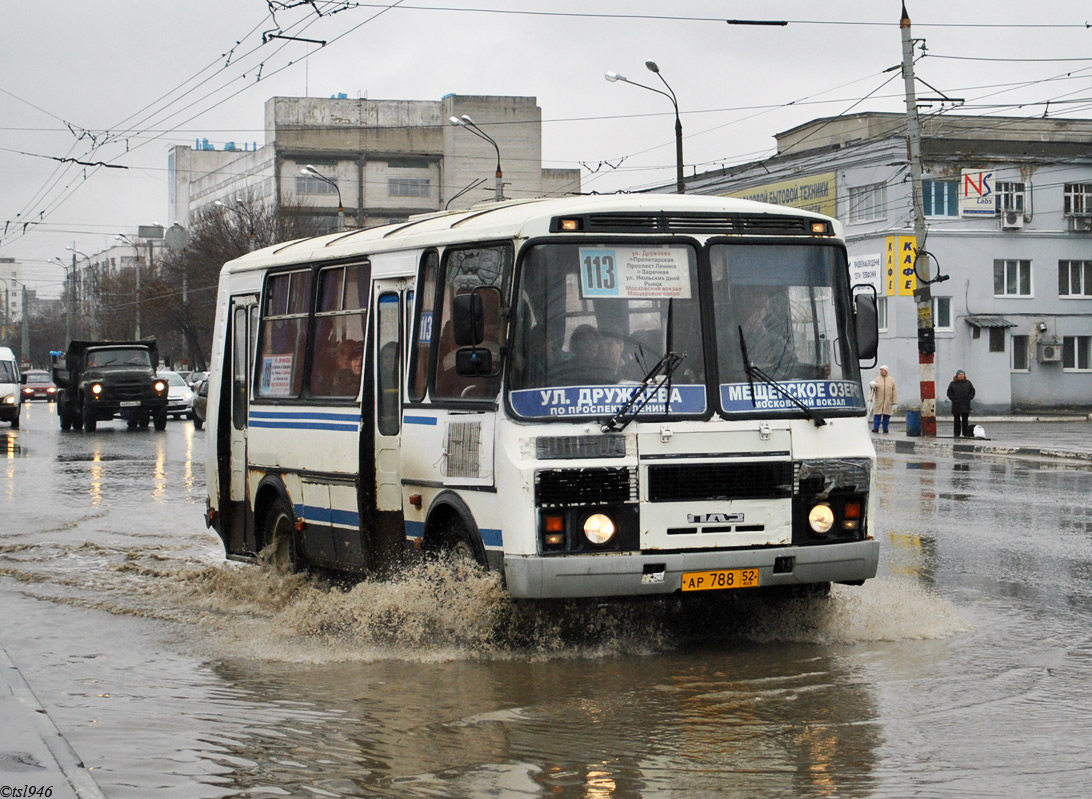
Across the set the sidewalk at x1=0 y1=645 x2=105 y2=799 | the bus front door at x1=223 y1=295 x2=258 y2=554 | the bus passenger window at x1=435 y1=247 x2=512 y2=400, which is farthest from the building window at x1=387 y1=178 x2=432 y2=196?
the sidewalk at x1=0 y1=645 x2=105 y2=799

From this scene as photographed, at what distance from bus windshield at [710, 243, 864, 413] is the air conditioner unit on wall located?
44525mm

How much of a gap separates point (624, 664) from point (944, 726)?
208 cm

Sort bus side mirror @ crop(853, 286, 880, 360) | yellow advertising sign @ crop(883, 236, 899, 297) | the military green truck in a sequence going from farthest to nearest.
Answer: yellow advertising sign @ crop(883, 236, 899, 297)
the military green truck
bus side mirror @ crop(853, 286, 880, 360)

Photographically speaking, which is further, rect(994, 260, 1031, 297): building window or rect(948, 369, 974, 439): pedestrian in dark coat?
rect(994, 260, 1031, 297): building window

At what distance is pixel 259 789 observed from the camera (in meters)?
5.74

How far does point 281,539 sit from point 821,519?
4.66m

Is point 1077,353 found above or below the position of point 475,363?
above

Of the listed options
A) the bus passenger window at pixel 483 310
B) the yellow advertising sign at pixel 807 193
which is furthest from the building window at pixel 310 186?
the bus passenger window at pixel 483 310

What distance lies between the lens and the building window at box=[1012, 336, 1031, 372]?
168 feet

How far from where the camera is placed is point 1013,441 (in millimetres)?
32906

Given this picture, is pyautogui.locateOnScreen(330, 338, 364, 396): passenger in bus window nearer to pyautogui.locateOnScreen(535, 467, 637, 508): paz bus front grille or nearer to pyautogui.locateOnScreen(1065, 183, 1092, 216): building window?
pyautogui.locateOnScreen(535, 467, 637, 508): paz bus front grille

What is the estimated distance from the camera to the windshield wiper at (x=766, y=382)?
845cm

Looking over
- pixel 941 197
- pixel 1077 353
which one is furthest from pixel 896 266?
pixel 1077 353

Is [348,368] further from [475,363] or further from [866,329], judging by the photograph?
[866,329]
